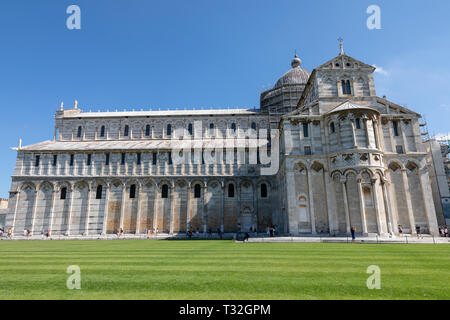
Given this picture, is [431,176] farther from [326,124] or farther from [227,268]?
[227,268]

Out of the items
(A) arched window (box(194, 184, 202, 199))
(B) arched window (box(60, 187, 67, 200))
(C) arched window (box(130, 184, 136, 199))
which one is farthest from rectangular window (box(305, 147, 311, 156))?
(B) arched window (box(60, 187, 67, 200))

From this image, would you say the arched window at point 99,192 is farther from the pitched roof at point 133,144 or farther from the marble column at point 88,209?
the pitched roof at point 133,144

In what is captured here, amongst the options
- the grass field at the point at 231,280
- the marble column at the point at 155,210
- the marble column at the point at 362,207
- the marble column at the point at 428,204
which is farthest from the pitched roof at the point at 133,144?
the grass field at the point at 231,280

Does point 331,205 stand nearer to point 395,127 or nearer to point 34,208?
point 395,127

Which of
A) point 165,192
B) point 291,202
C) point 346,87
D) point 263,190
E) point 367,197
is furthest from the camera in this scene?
point 165,192

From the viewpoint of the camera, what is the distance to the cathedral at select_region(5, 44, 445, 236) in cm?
2438

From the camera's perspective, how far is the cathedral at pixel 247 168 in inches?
960

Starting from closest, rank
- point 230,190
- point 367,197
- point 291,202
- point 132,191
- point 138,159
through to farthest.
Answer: point 367,197, point 291,202, point 230,190, point 132,191, point 138,159

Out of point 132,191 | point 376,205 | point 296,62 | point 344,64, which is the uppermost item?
point 296,62

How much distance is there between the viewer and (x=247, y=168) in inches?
1340

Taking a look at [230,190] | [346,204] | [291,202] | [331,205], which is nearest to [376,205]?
[346,204]

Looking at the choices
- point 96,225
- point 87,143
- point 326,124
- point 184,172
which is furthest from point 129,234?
point 326,124

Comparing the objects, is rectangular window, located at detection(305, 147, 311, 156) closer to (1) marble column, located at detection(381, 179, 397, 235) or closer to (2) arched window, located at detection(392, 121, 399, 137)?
(1) marble column, located at detection(381, 179, 397, 235)
